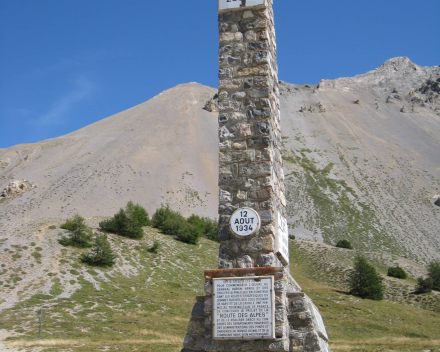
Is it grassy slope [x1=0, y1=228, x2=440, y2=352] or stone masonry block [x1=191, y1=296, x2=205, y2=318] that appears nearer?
stone masonry block [x1=191, y1=296, x2=205, y2=318]

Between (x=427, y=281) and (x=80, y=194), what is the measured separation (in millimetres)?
45391

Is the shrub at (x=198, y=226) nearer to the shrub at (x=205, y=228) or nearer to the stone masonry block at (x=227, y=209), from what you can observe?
the shrub at (x=205, y=228)

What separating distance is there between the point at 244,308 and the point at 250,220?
3.94ft

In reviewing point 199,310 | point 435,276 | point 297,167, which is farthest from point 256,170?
point 297,167

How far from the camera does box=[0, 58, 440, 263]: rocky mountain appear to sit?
203 ft

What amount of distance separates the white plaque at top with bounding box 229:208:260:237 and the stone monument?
0.05 ft

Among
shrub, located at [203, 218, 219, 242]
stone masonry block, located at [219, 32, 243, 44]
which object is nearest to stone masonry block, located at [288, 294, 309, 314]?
stone masonry block, located at [219, 32, 243, 44]

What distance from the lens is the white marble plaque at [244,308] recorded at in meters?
5.96

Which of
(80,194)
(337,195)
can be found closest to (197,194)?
(80,194)

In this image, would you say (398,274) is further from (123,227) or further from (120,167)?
(120,167)

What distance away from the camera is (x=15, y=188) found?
65125mm

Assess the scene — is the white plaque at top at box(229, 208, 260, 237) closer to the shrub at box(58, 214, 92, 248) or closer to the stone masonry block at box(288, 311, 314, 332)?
the stone masonry block at box(288, 311, 314, 332)

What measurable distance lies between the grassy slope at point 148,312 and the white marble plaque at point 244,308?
8068mm

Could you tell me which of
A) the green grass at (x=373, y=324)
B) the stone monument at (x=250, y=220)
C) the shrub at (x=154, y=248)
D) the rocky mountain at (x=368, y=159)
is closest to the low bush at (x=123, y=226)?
the shrub at (x=154, y=248)
